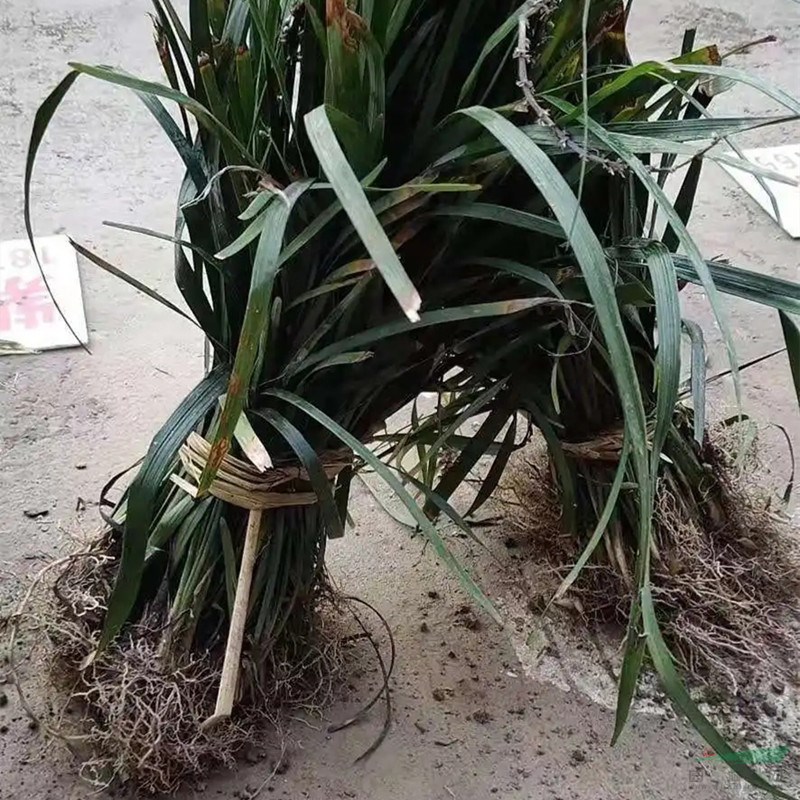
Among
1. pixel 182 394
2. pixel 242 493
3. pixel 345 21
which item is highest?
pixel 345 21

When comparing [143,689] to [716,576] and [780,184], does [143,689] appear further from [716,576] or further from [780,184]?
[780,184]

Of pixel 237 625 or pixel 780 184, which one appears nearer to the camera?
pixel 237 625

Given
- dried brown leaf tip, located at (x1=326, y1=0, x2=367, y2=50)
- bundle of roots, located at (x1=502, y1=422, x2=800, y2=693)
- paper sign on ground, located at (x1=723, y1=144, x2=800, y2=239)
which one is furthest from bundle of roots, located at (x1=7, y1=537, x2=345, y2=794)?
paper sign on ground, located at (x1=723, y1=144, x2=800, y2=239)

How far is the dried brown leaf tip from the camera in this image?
50 centimetres

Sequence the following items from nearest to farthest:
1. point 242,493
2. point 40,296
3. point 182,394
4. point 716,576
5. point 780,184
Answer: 1. point 242,493
2. point 716,576
3. point 182,394
4. point 40,296
5. point 780,184

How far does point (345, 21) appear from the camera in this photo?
504 millimetres

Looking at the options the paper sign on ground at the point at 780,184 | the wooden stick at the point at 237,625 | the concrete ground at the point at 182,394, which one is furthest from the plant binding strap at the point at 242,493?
the paper sign on ground at the point at 780,184

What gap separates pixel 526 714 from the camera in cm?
79

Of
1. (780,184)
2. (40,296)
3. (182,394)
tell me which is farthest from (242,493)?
(780,184)

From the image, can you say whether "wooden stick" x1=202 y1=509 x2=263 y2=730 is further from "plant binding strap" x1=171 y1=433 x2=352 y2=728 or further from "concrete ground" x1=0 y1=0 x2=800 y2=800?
"concrete ground" x1=0 y1=0 x2=800 y2=800

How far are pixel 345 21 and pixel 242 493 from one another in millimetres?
278

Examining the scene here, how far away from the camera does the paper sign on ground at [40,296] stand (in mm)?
1158

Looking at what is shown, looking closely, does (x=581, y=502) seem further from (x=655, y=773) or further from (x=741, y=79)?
(x=741, y=79)

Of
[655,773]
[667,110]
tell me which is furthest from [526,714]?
[667,110]
